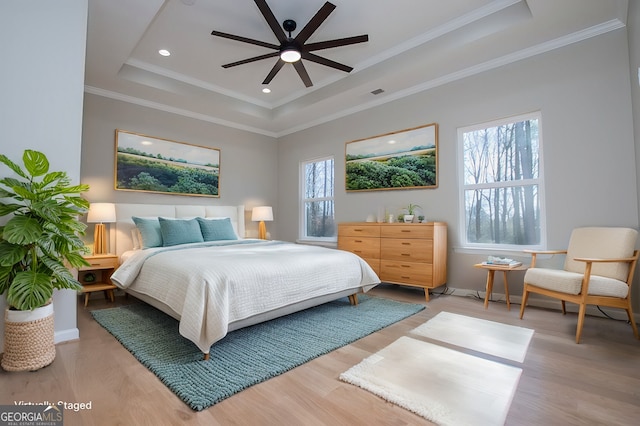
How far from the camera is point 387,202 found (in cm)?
457

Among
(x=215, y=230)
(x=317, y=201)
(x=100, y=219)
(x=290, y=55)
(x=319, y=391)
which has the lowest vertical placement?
Result: (x=319, y=391)

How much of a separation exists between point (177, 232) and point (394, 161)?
3047 mm

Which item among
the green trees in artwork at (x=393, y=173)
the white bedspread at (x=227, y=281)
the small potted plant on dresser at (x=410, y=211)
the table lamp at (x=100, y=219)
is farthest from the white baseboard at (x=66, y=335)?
the green trees in artwork at (x=393, y=173)

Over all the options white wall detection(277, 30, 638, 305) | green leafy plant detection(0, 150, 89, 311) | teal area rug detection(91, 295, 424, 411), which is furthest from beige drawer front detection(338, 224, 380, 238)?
green leafy plant detection(0, 150, 89, 311)

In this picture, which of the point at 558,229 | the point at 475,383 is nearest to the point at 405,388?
the point at 475,383

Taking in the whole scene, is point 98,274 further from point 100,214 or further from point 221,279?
point 221,279

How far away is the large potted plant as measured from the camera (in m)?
1.84

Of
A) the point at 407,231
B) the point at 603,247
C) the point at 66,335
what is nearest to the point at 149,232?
the point at 66,335

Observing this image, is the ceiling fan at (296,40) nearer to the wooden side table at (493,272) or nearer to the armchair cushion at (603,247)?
the wooden side table at (493,272)

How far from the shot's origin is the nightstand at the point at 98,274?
136 inches

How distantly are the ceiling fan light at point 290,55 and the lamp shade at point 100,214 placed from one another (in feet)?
8.99

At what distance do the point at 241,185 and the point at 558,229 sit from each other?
4614 millimetres

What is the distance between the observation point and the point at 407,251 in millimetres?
3818

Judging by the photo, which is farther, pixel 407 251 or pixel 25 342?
pixel 407 251
